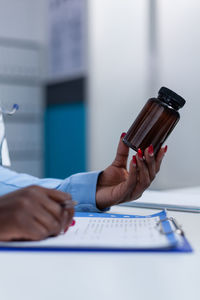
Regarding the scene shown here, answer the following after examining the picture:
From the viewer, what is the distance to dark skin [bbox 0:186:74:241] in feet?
1.86

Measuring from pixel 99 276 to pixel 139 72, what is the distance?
1.44m

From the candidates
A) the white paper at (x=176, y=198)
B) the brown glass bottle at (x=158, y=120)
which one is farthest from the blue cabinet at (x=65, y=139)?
the brown glass bottle at (x=158, y=120)

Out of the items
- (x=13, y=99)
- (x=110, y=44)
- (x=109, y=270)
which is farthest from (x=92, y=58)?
(x=109, y=270)

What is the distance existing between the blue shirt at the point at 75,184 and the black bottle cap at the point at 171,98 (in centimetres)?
24

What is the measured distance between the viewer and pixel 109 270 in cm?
51

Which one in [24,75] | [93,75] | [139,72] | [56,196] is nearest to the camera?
[56,196]

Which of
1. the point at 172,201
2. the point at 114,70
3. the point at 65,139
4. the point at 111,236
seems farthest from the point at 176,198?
the point at 65,139

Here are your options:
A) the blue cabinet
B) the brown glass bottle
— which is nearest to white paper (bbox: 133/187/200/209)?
the brown glass bottle

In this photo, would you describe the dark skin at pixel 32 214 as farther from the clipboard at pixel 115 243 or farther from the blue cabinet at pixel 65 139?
the blue cabinet at pixel 65 139

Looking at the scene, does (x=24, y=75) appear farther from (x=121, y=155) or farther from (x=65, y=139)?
(x=121, y=155)

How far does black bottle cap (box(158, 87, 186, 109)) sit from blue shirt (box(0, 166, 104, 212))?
24cm

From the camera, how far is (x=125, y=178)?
996mm

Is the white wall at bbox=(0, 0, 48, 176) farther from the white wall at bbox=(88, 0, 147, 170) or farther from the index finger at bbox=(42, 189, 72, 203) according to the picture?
the index finger at bbox=(42, 189, 72, 203)

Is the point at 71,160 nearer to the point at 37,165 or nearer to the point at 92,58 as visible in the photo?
the point at 37,165
